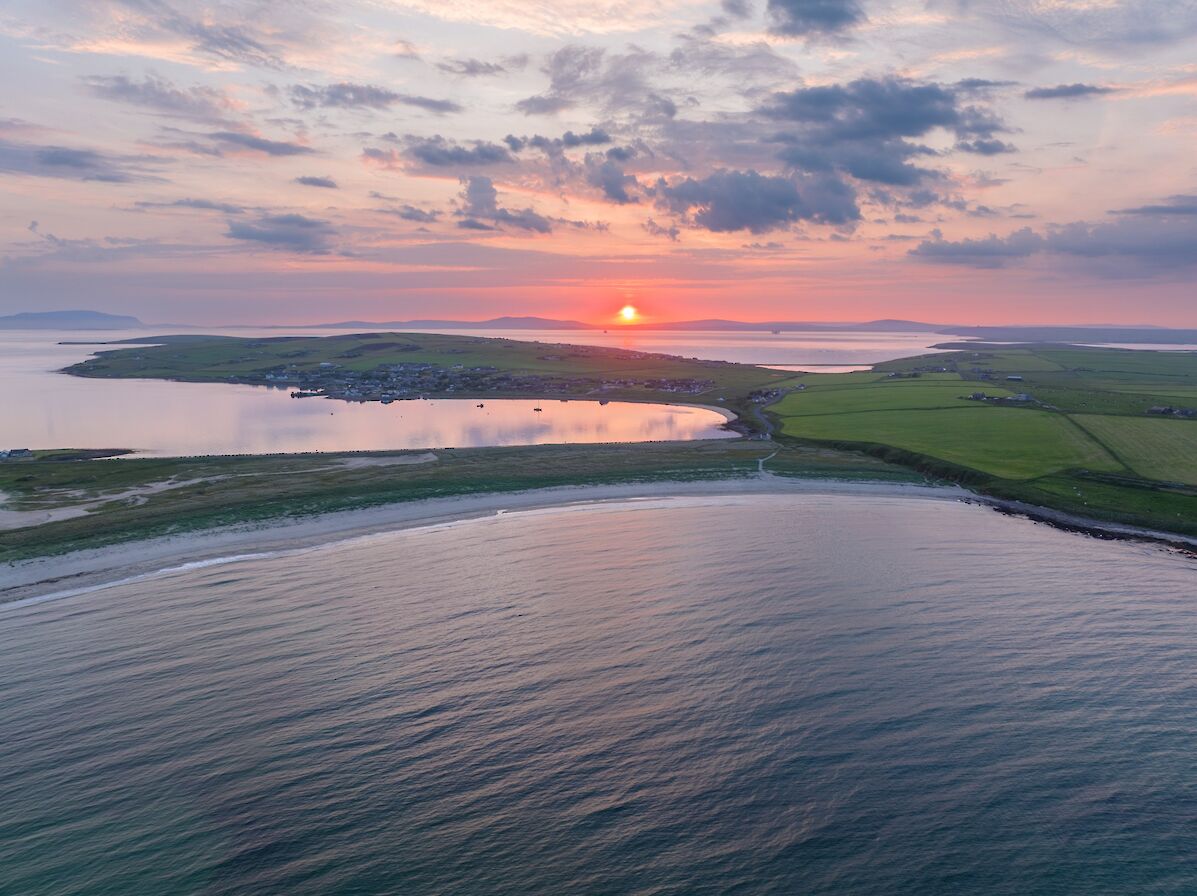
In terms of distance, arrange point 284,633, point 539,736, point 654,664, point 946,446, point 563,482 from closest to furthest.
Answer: point 539,736 → point 654,664 → point 284,633 → point 563,482 → point 946,446

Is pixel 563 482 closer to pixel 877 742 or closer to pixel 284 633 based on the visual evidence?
pixel 284 633

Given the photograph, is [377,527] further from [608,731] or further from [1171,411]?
[1171,411]

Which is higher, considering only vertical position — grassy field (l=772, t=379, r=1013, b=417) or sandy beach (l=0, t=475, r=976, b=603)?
grassy field (l=772, t=379, r=1013, b=417)

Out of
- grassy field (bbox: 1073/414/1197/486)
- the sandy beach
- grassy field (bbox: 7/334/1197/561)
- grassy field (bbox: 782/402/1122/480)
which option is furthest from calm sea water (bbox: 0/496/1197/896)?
grassy field (bbox: 782/402/1122/480)

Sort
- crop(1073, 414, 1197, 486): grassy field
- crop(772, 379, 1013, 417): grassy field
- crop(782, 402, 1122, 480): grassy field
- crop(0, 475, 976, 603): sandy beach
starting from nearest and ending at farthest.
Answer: crop(0, 475, 976, 603): sandy beach < crop(1073, 414, 1197, 486): grassy field < crop(782, 402, 1122, 480): grassy field < crop(772, 379, 1013, 417): grassy field

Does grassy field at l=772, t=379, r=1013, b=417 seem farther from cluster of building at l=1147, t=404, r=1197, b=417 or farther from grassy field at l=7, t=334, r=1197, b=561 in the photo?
cluster of building at l=1147, t=404, r=1197, b=417

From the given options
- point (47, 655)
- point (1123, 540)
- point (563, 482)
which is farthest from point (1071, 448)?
point (47, 655)

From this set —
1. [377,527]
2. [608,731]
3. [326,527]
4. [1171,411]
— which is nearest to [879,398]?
[1171,411]

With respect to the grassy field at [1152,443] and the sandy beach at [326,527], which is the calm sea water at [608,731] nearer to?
the sandy beach at [326,527]
